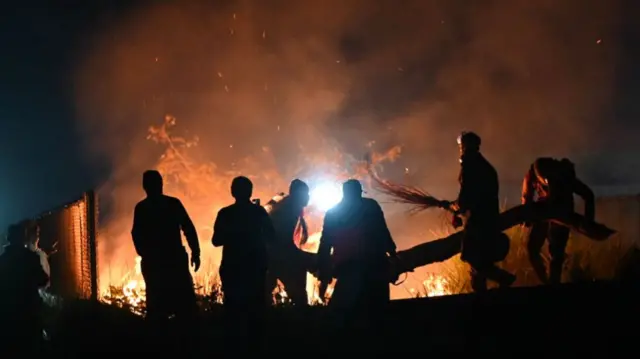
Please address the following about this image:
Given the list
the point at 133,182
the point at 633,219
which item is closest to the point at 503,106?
the point at 633,219

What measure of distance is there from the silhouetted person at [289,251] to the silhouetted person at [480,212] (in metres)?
1.97

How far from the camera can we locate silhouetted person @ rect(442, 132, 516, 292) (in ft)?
24.2

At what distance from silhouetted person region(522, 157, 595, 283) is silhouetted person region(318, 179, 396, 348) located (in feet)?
7.04

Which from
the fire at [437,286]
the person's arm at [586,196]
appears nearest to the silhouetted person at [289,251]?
the fire at [437,286]

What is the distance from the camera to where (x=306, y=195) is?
8461 millimetres

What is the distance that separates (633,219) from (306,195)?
6733 mm

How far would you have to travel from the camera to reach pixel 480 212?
7406 millimetres

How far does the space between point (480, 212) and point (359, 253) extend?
144 centimetres

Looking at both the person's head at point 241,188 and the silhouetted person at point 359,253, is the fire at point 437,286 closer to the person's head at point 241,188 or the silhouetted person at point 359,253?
the silhouetted person at point 359,253

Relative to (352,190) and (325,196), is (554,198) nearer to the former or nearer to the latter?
(352,190)

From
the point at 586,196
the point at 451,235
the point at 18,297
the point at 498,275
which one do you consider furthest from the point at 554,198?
the point at 18,297

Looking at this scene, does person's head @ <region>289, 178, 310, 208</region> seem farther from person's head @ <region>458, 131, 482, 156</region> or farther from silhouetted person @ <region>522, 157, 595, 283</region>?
silhouetted person @ <region>522, 157, 595, 283</region>

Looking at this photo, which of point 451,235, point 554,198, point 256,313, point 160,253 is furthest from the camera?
point 451,235

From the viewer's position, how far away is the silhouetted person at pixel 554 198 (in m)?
7.87
